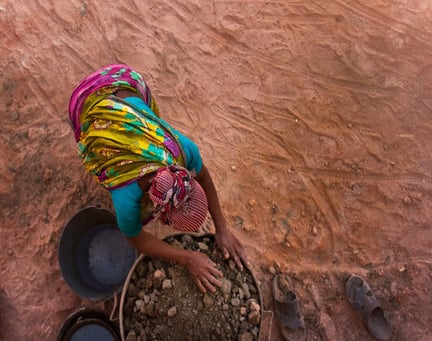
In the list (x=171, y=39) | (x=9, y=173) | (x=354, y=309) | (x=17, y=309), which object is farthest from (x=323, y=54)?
(x=17, y=309)

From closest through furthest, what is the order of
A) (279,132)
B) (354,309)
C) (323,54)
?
(354,309) → (279,132) → (323,54)

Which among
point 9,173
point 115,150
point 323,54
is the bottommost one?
point 9,173

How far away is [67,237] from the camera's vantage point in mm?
2264

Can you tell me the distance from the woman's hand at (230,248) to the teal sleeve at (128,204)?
16.9 inches

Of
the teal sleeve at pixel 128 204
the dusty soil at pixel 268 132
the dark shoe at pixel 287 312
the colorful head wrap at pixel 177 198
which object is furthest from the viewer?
the dusty soil at pixel 268 132

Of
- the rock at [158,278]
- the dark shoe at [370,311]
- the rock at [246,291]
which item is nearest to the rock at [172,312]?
the rock at [158,278]

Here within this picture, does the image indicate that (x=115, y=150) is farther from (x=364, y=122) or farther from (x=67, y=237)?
(x=364, y=122)

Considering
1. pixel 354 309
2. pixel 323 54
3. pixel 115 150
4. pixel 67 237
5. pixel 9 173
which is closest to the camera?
pixel 115 150

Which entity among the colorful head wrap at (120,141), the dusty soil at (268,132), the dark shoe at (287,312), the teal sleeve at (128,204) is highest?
the colorful head wrap at (120,141)

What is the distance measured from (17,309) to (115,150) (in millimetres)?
1656

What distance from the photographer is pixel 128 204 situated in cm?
147

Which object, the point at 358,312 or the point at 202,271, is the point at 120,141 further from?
the point at 358,312

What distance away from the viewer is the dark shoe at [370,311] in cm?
232

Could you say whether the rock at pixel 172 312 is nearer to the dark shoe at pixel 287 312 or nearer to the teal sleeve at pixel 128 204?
the teal sleeve at pixel 128 204
